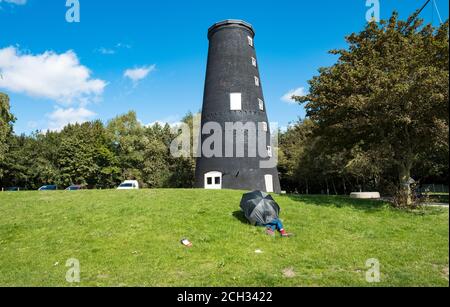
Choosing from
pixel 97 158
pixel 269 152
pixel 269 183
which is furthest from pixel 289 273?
pixel 97 158

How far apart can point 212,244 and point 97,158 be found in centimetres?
4475

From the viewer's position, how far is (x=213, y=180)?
24.7 metres

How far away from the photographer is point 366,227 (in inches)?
447

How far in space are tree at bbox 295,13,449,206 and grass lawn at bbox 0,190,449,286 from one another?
11.7 feet

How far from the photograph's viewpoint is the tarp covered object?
11297 mm

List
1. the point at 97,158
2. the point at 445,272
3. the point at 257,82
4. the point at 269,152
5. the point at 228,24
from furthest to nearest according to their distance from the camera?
the point at 97,158 < the point at 257,82 < the point at 228,24 < the point at 269,152 < the point at 445,272

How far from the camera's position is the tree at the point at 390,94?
1330 cm

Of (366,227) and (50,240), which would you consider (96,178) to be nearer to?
(50,240)

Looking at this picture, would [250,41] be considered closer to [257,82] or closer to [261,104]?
[257,82]

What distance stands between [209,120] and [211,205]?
12.4 meters

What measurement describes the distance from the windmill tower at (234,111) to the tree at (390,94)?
309 inches

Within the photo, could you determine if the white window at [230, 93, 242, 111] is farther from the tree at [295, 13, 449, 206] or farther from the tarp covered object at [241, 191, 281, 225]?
the tarp covered object at [241, 191, 281, 225]

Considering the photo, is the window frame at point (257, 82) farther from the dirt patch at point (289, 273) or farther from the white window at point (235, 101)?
the dirt patch at point (289, 273)
